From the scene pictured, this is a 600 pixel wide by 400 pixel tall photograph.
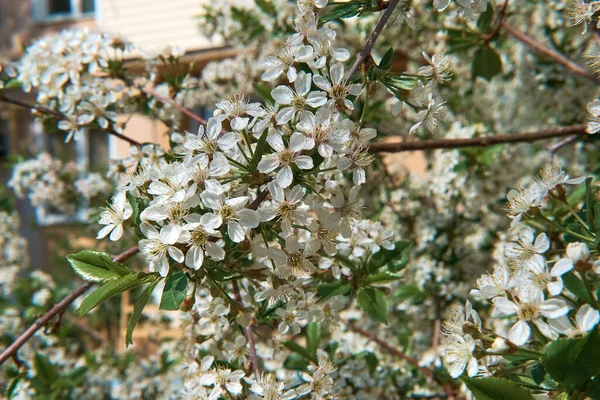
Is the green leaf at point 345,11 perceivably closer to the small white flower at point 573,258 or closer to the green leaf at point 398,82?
the green leaf at point 398,82

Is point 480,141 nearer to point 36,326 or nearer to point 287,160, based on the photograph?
point 287,160

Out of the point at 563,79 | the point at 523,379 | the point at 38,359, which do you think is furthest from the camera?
the point at 563,79

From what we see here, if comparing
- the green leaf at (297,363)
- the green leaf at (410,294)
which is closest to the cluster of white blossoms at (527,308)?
the green leaf at (297,363)

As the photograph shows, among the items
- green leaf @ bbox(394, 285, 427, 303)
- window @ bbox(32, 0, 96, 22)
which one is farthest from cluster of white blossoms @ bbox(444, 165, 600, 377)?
window @ bbox(32, 0, 96, 22)

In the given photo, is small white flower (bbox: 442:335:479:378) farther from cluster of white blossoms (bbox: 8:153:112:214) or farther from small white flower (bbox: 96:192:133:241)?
cluster of white blossoms (bbox: 8:153:112:214)

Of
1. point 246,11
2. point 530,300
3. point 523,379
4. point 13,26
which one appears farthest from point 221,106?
point 13,26

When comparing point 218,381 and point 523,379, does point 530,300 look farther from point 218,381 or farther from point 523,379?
point 218,381

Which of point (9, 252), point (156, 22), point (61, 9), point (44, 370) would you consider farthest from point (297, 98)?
point (61, 9)
